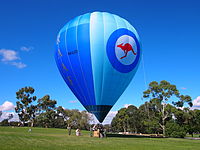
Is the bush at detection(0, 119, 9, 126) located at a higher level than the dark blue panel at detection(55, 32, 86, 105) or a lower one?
lower

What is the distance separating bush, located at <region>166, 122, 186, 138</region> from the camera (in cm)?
4197

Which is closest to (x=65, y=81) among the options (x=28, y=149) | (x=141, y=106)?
(x=28, y=149)

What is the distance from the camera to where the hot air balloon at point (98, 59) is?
78.6 ft

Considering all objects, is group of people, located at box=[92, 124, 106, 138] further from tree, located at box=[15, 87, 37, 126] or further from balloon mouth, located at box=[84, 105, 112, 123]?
tree, located at box=[15, 87, 37, 126]

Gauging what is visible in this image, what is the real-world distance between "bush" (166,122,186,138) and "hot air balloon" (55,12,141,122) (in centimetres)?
2190

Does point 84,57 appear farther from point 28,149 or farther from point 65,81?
point 28,149

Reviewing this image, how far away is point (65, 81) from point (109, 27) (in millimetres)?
8530

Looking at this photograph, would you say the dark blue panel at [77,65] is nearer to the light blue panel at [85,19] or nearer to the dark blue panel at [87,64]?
the dark blue panel at [87,64]

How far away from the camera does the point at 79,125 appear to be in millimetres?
92438

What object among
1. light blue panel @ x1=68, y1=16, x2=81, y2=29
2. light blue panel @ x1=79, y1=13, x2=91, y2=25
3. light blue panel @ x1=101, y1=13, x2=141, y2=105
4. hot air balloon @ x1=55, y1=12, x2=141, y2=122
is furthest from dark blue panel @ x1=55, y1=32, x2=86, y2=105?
light blue panel @ x1=101, y1=13, x2=141, y2=105

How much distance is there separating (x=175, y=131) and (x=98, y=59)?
2676 cm

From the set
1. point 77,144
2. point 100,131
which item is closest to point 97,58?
point 100,131

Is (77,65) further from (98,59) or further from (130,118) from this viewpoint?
(130,118)

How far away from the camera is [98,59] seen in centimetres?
2392
